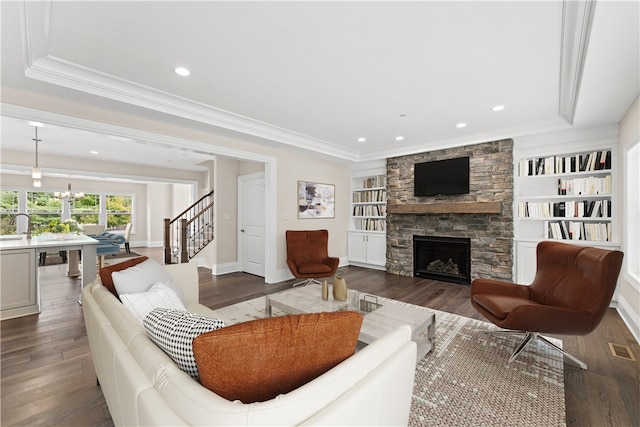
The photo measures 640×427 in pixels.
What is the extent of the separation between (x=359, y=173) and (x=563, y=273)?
14.3 ft

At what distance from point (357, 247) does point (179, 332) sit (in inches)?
219

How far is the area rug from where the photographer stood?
1.71 meters

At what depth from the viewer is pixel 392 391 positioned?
105cm

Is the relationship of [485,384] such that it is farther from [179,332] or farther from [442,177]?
[442,177]

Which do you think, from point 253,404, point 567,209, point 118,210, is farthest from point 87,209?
point 567,209

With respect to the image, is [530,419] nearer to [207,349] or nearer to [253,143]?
[207,349]

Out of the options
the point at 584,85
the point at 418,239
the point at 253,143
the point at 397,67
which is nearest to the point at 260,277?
the point at 253,143

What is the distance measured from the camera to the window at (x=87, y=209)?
356 inches

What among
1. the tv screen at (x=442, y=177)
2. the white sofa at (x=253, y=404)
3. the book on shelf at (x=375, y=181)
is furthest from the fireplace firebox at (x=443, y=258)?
the white sofa at (x=253, y=404)

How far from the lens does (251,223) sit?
233 inches

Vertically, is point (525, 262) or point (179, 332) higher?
point (179, 332)

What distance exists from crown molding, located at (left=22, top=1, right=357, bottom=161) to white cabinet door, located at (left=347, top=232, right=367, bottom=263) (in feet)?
9.90

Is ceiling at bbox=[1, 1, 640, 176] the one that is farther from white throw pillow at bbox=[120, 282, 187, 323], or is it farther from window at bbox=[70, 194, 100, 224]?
window at bbox=[70, 194, 100, 224]

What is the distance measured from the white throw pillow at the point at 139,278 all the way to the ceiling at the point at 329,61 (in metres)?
1.70
